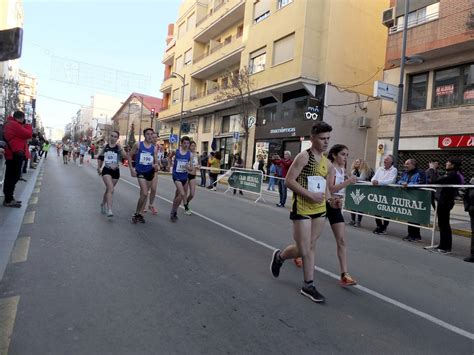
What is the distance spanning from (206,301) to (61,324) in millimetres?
1277

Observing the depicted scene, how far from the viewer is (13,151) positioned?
8.30 metres

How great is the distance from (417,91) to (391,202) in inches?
445

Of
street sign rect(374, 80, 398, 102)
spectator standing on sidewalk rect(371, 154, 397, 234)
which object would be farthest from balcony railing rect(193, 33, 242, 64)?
spectator standing on sidewalk rect(371, 154, 397, 234)

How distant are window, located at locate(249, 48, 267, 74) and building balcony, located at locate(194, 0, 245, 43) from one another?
4.90 m

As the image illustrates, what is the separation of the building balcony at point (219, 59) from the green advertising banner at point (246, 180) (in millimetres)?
13999

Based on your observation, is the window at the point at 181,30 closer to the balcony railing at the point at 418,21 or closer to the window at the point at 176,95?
the window at the point at 176,95

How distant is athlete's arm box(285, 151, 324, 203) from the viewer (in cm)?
410

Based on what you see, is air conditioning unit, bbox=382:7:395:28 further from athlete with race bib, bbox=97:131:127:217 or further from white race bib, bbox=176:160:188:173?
athlete with race bib, bbox=97:131:127:217

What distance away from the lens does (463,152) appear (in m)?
16.0

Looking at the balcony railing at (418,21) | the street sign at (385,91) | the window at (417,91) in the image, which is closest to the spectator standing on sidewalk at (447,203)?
the street sign at (385,91)

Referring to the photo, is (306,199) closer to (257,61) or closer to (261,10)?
(257,61)

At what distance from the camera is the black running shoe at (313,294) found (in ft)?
13.4

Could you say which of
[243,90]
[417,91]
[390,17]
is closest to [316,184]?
[417,91]

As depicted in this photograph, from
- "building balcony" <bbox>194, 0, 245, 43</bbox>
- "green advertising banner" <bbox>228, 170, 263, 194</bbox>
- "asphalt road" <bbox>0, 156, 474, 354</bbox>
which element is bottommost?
"asphalt road" <bbox>0, 156, 474, 354</bbox>
